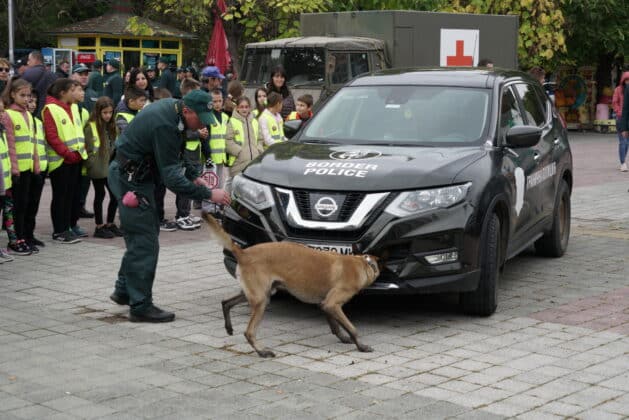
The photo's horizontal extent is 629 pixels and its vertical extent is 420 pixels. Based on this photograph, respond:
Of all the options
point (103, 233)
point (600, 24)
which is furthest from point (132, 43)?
point (103, 233)

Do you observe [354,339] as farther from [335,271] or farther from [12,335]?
[12,335]

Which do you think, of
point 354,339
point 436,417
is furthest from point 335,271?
point 436,417

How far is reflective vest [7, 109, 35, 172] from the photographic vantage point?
10469 millimetres

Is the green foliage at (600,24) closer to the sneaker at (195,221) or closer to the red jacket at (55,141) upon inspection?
the sneaker at (195,221)

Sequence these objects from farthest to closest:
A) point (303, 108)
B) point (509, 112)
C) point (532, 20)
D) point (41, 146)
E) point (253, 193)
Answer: point (532, 20), point (303, 108), point (41, 146), point (509, 112), point (253, 193)

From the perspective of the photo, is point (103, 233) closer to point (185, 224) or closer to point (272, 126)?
point (185, 224)

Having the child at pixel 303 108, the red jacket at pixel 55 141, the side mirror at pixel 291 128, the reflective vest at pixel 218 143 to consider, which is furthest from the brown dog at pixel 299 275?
the child at pixel 303 108

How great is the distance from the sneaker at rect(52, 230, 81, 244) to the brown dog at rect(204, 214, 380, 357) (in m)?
4.74

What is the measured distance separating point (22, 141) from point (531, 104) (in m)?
5.03

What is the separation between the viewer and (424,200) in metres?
7.38

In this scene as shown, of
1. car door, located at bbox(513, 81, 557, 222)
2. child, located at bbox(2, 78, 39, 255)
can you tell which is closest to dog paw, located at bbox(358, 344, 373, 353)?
car door, located at bbox(513, 81, 557, 222)

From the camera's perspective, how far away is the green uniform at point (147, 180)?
24.0ft

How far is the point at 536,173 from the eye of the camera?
9.18 metres

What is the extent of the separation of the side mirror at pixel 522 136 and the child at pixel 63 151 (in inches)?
197
